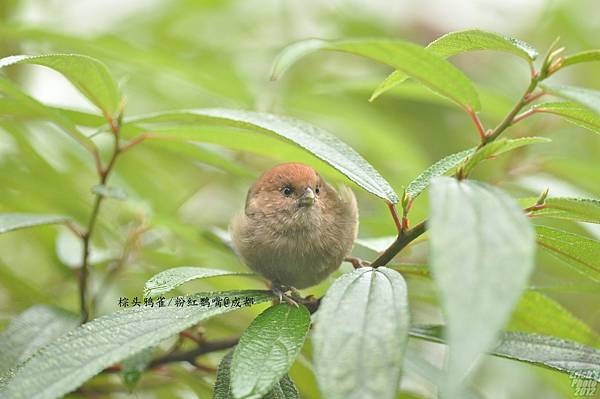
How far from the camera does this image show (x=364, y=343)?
0.81m

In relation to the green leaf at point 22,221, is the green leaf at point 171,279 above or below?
above

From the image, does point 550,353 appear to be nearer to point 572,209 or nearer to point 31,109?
point 572,209

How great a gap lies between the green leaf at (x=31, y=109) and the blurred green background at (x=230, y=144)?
0.21 meters

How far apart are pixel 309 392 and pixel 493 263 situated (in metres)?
0.96

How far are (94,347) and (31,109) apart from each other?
67 cm

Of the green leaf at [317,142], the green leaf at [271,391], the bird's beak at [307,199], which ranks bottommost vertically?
the green leaf at [271,391]

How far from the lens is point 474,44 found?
104cm

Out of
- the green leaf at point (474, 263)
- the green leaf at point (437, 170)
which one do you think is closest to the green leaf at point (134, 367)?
the green leaf at point (437, 170)

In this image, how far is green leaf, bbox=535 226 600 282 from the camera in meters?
1.10

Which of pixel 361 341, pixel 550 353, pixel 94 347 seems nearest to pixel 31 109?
pixel 94 347

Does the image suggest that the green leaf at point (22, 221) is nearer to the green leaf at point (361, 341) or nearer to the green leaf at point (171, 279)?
the green leaf at point (171, 279)

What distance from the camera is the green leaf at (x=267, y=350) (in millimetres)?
890

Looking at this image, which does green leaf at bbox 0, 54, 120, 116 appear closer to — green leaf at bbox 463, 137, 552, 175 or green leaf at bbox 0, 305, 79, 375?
green leaf at bbox 0, 305, 79, 375

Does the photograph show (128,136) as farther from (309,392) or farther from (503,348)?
(503,348)
